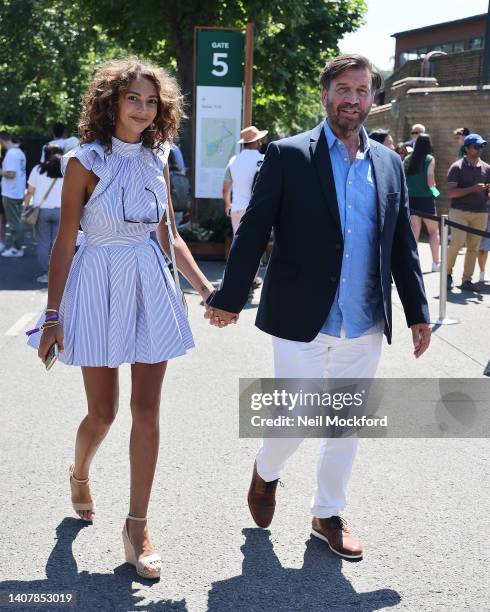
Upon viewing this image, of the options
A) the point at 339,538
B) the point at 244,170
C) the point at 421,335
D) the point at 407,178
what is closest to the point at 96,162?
the point at 421,335

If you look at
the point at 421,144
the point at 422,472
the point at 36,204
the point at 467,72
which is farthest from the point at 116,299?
the point at 467,72

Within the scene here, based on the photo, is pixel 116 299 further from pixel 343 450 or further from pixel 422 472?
pixel 422 472

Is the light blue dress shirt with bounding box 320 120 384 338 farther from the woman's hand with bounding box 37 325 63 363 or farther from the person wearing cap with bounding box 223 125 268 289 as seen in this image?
the person wearing cap with bounding box 223 125 268 289

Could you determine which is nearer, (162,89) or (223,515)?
(162,89)

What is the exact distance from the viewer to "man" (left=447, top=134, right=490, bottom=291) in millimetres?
12461

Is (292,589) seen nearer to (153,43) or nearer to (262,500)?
(262,500)

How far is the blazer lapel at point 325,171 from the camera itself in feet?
12.9

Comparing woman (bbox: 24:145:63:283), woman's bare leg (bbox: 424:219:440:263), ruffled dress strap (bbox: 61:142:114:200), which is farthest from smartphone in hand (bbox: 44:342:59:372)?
woman's bare leg (bbox: 424:219:440:263)

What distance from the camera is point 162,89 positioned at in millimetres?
4012

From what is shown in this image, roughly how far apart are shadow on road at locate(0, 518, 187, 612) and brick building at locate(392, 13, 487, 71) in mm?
45871

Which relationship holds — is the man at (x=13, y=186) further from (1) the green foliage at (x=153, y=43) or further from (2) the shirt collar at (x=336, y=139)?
(2) the shirt collar at (x=336, y=139)

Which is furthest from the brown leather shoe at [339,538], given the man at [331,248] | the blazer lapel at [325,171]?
the blazer lapel at [325,171]

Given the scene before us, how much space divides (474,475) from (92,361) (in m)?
2.32

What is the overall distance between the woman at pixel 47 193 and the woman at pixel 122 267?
8399 millimetres
